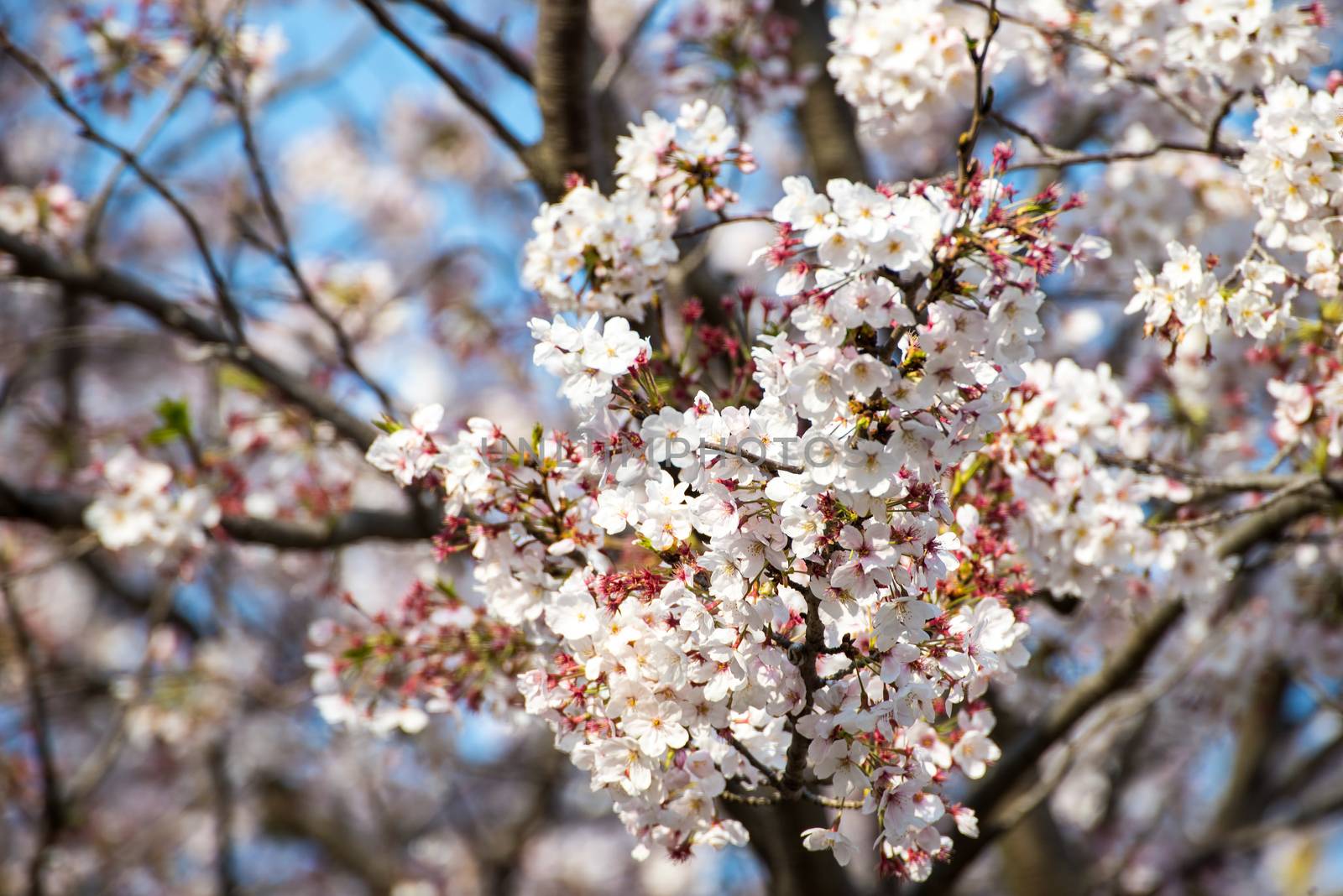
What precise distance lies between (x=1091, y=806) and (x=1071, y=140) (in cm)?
366

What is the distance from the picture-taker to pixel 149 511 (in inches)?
124

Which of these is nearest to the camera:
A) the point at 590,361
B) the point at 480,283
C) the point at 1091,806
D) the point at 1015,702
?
the point at 590,361

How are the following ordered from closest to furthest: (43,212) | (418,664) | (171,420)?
(418,664) → (171,420) → (43,212)

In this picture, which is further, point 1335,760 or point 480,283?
point 480,283

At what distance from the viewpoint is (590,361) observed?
1.69 metres

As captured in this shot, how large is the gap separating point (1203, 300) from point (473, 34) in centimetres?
206

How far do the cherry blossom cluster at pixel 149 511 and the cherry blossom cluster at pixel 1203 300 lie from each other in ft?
8.19

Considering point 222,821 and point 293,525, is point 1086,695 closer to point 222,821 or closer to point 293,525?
point 293,525

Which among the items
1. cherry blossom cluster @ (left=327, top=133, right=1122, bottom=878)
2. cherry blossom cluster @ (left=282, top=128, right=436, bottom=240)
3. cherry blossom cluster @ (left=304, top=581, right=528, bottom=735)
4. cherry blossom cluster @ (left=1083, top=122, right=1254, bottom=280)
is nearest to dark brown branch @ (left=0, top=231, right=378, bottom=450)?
cherry blossom cluster @ (left=304, top=581, right=528, bottom=735)

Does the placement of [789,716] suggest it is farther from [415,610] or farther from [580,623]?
[415,610]

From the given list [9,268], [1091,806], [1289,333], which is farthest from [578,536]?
[1091,806]

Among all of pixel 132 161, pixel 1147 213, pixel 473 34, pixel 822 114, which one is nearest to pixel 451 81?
pixel 473 34

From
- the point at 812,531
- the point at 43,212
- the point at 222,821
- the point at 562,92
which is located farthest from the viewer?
the point at 222,821

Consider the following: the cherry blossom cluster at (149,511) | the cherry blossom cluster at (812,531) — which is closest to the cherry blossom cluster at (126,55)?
the cherry blossom cluster at (149,511)
